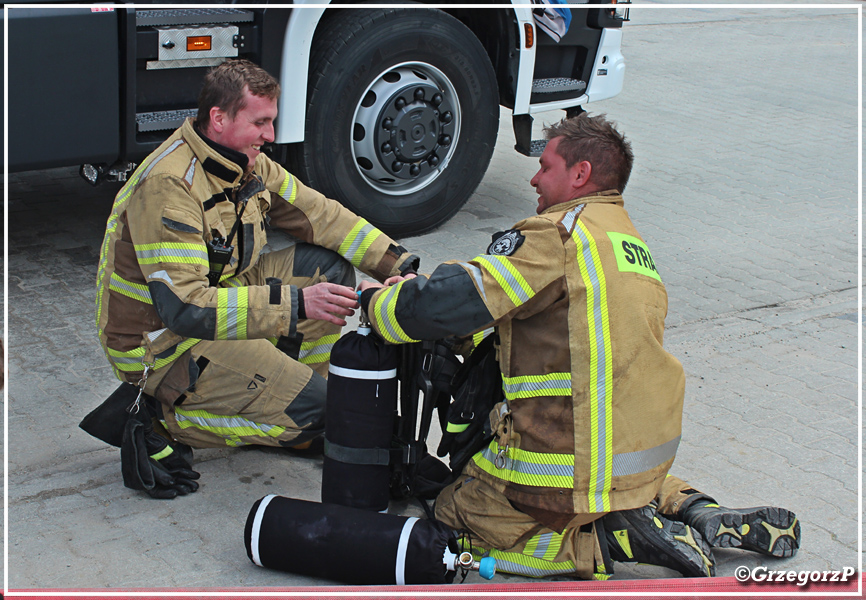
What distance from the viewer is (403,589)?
281 centimetres

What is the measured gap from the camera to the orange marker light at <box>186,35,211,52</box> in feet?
15.6

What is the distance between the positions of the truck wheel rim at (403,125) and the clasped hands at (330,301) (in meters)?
2.43

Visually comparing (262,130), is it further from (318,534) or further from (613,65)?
(613,65)

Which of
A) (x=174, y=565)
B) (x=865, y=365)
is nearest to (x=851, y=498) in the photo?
(x=865, y=365)

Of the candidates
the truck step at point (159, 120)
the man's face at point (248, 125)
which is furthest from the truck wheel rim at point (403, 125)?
the man's face at point (248, 125)

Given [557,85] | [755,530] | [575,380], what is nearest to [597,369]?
[575,380]

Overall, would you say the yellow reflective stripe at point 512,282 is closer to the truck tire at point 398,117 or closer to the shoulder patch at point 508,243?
the shoulder patch at point 508,243

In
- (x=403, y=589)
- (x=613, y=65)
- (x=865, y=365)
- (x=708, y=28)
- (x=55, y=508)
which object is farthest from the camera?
(x=708, y=28)

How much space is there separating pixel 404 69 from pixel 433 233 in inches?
40.3

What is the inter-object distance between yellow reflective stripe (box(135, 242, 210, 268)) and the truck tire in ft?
7.50

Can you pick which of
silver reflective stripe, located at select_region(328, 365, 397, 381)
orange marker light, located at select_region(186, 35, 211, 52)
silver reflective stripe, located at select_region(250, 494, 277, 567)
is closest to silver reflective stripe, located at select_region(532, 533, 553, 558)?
silver reflective stripe, located at select_region(328, 365, 397, 381)

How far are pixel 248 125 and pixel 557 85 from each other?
342cm

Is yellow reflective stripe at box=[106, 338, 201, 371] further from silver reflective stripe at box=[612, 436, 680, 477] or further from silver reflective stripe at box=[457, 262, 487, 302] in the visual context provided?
silver reflective stripe at box=[612, 436, 680, 477]

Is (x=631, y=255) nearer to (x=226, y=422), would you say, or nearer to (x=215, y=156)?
(x=215, y=156)
